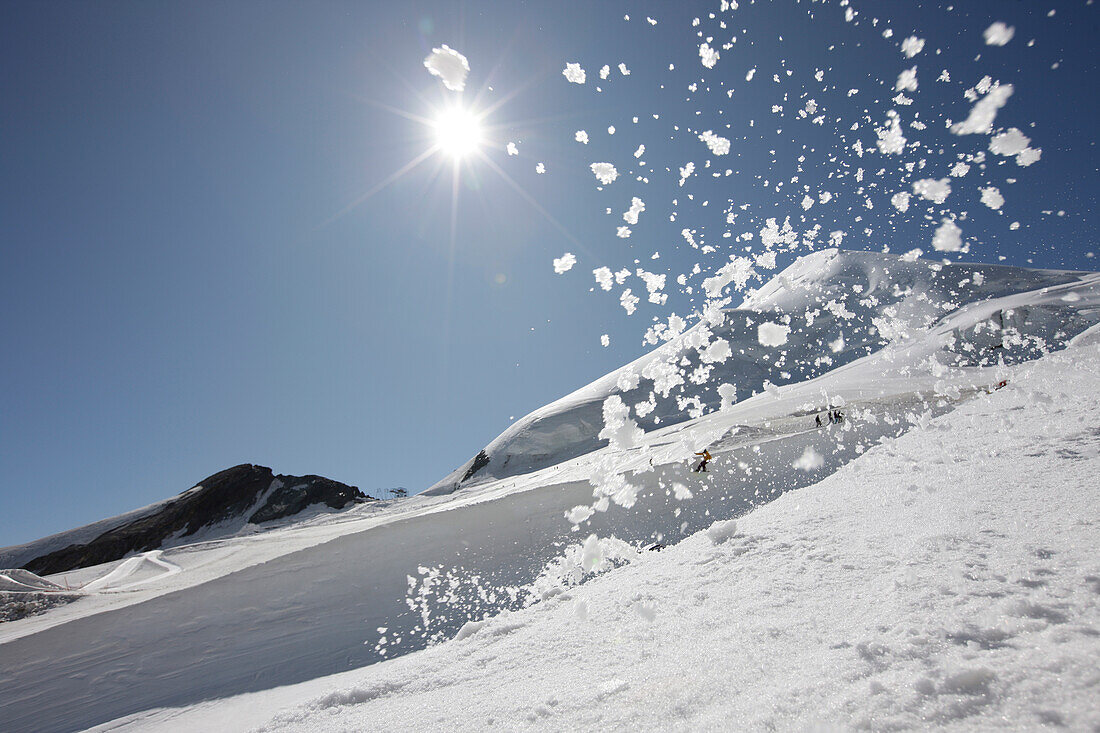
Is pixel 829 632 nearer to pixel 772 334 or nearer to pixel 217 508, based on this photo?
pixel 217 508

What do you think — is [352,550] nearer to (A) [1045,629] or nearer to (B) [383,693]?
(B) [383,693]

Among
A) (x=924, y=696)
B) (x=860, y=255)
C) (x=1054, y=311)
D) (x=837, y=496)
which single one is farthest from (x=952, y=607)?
(x=860, y=255)

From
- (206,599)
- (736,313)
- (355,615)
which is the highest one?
(736,313)

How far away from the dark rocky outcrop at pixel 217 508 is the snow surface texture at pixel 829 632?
46334 mm

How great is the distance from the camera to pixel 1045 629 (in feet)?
6.29

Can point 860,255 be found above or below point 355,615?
above

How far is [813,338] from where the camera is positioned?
196 ft

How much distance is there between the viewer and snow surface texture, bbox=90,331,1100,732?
1.77 metres

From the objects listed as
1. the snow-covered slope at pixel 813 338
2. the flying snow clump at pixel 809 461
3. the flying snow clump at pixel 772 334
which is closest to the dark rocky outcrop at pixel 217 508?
the snow-covered slope at pixel 813 338

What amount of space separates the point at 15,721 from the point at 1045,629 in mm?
11184

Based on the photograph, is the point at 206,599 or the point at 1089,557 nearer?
the point at 1089,557

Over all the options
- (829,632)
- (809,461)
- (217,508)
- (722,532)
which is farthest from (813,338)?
(217,508)

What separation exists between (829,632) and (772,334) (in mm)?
64435

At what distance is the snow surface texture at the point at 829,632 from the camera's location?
1.77m
